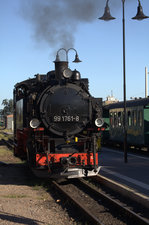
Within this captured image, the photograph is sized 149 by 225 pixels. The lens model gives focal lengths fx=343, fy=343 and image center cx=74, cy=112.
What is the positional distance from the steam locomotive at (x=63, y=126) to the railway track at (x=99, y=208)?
2.06 feet

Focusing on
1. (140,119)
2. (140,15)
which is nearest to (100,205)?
(140,15)

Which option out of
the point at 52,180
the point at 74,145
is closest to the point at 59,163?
the point at 74,145

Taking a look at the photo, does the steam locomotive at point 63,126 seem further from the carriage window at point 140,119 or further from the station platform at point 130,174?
the carriage window at point 140,119

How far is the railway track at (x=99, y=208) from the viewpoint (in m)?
6.22

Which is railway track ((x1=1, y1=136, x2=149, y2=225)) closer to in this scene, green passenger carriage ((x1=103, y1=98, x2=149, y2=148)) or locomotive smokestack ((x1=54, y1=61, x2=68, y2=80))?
locomotive smokestack ((x1=54, y1=61, x2=68, y2=80))

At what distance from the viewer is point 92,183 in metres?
10.0

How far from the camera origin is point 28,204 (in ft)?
24.8

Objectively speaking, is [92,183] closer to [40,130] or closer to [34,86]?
[40,130]

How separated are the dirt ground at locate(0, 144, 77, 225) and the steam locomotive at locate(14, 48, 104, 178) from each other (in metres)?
0.72

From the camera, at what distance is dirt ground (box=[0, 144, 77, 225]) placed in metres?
6.32

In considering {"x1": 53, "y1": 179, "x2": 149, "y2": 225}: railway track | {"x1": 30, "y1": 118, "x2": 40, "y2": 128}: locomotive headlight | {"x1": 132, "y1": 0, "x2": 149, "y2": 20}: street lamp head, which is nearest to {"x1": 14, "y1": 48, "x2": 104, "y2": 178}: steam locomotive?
{"x1": 30, "y1": 118, "x2": 40, "y2": 128}: locomotive headlight

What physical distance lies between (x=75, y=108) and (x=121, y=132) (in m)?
10.7

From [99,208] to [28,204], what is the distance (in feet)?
5.17

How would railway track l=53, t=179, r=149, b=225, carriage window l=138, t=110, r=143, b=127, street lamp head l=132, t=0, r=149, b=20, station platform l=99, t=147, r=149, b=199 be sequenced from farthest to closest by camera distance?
1. carriage window l=138, t=110, r=143, b=127
2. street lamp head l=132, t=0, r=149, b=20
3. station platform l=99, t=147, r=149, b=199
4. railway track l=53, t=179, r=149, b=225
